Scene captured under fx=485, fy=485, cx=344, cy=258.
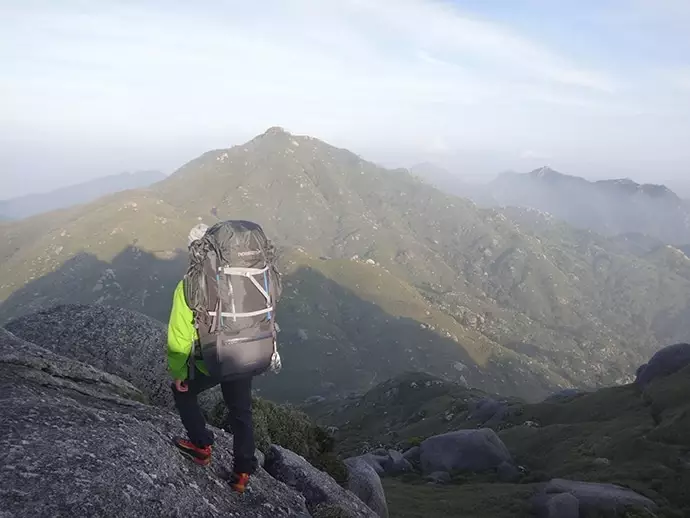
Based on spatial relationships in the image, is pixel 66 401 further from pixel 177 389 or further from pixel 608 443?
pixel 608 443

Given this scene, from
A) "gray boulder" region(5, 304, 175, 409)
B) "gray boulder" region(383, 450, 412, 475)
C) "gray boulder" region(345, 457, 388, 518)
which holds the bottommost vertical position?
"gray boulder" region(383, 450, 412, 475)

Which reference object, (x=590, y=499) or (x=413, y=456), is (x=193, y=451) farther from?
(x=413, y=456)

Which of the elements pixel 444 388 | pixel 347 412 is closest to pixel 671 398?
pixel 444 388

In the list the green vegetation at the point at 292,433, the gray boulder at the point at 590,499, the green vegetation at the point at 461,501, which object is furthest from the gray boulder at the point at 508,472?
the green vegetation at the point at 292,433

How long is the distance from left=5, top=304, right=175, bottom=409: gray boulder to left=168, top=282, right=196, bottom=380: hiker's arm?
12.8 m

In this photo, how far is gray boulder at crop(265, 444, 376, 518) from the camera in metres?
Result: 15.1

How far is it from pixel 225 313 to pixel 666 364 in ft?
255

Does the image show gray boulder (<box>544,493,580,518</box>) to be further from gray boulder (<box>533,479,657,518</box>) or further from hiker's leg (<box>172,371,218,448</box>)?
hiker's leg (<box>172,371,218,448</box>)

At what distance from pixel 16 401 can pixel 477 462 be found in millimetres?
46687

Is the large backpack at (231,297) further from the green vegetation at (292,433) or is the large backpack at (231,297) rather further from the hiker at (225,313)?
the green vegetation at (292,433)

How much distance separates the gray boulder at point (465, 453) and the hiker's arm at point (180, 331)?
45.7 m


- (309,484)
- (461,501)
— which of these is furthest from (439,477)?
(309,484)

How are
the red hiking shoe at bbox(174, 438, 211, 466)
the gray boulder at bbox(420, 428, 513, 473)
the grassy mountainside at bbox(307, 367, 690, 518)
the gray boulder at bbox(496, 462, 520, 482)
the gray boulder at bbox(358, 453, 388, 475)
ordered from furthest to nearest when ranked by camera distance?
the gray boulder at bbox(358, 453, 388, 475) < the gray boulder at bbox(420, 428, 513, 473) < the gray boulder at bbox(496, 462, 520, 482) < the grassy mountainside at bbox(307, 367, 690, 518) < the red hiking shoe at bbox(174, 438, 211, 466)

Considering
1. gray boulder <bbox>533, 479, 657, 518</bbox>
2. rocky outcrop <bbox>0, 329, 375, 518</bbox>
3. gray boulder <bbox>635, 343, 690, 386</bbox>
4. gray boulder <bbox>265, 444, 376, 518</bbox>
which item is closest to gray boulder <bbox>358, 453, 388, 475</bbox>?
gray boulder <bbox>533, 479, 657, 518</bbox>
